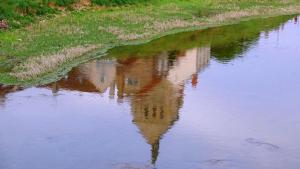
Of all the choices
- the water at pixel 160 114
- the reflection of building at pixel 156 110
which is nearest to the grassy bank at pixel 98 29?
the water at pixel 160 114

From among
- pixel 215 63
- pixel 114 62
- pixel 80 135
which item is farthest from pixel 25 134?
pixel 215 63

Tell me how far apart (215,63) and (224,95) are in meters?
8.19

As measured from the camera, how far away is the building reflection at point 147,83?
25.7 m

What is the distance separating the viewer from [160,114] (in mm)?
26109

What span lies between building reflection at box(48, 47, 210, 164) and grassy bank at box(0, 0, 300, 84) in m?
1.44

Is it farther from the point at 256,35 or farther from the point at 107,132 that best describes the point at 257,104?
the point at 256,35

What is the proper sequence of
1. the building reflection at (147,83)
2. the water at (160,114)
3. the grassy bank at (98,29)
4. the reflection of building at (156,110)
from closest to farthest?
the water at (160,114)
the reflection of building at (156,110)
the building reflection at (147,83)
the grassy bank at (98,29)

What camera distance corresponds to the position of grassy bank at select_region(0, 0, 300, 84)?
32219 mm

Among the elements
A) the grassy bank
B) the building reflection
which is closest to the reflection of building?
the building reflection

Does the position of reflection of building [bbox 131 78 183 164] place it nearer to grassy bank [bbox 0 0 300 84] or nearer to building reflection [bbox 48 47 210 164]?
building reflection [bbox 48 47 210 164]

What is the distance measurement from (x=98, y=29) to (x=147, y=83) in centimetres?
1320

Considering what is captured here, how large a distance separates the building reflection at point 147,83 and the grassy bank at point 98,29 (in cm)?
144

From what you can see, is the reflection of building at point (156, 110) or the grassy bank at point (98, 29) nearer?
the reflection of building at point (156, 110)

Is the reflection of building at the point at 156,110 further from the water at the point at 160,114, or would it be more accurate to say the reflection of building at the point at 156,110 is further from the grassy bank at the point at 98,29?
the grassy bank at the point at 98,29
